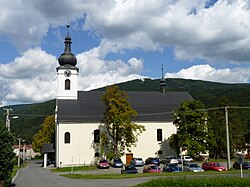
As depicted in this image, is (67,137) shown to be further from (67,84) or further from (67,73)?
(67,73)

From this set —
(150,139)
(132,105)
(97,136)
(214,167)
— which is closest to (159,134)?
(150,139)

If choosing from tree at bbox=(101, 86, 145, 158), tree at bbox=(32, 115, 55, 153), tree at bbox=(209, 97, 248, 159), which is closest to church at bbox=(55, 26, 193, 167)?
tree at bbox=(101, 86, 145, 158)

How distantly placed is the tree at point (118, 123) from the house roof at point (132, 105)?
19.6 ft

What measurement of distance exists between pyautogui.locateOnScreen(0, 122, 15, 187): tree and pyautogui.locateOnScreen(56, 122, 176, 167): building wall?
110 ft

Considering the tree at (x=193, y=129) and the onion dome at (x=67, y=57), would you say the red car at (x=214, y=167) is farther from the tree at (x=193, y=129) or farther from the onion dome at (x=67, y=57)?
the onion dome at (x=67, y=57)

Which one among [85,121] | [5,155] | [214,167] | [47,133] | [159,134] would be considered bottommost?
[214,167]

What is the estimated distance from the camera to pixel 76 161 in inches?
2276

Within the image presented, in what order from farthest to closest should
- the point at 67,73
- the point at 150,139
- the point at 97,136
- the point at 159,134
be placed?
the point at 67,73, the point at 159,134, the point at 150,139, the point at 97,136

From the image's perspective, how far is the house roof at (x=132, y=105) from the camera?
59.8 m

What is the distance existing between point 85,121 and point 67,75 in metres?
9.01

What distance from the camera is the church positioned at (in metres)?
58.2

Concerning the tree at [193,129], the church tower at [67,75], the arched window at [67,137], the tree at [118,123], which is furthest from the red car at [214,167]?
the church tower at [67,75]

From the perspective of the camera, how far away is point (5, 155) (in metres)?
22.9

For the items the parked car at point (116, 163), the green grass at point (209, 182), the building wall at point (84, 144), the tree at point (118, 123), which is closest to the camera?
the green grass at point (209, 182)
